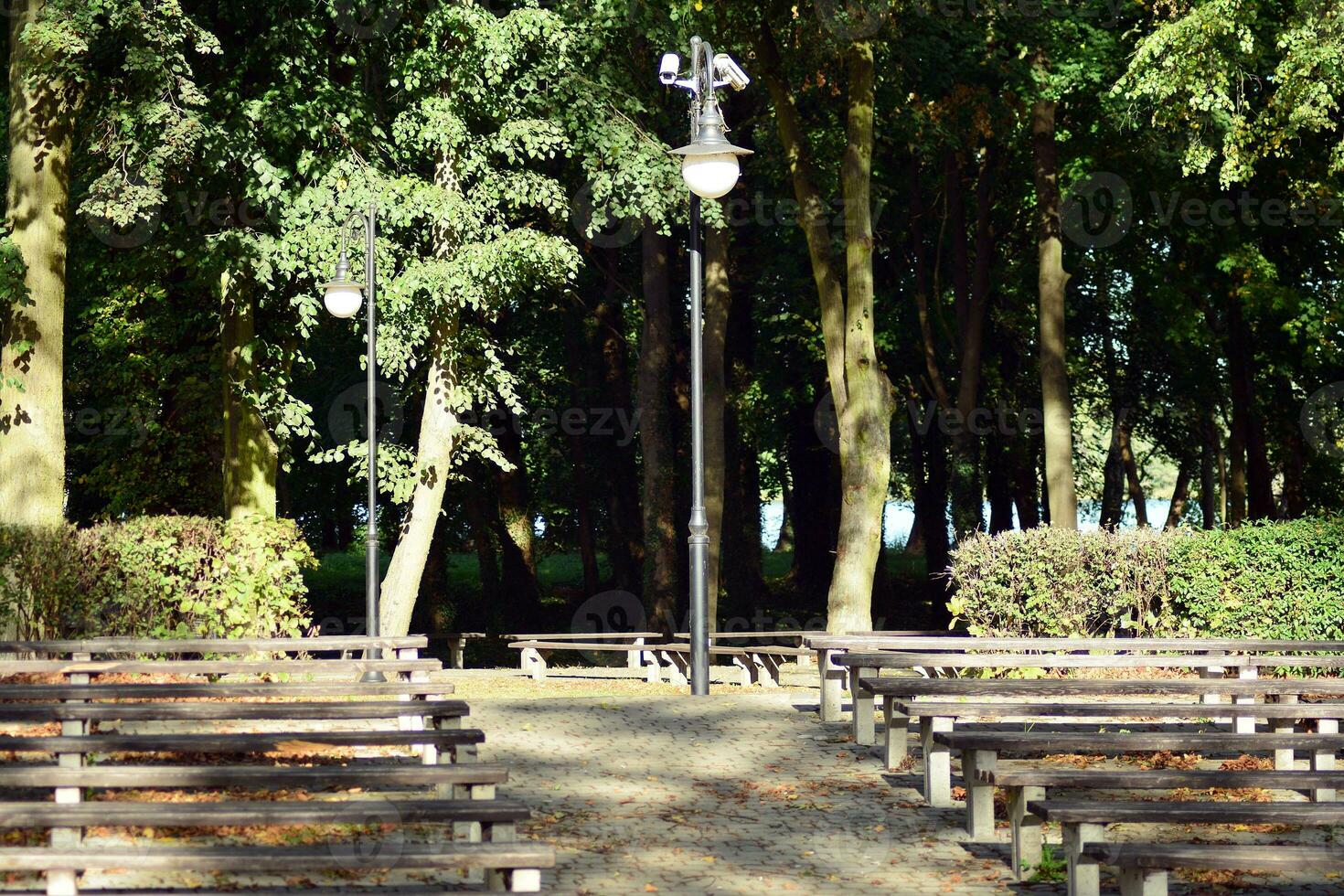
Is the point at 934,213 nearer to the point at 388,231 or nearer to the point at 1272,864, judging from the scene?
the point at 388,231

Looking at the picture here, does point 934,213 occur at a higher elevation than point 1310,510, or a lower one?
higher

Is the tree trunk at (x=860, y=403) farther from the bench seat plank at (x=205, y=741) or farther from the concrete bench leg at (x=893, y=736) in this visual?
the bench seat plank at (x=205, y=741)

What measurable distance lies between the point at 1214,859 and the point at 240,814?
4056 mm

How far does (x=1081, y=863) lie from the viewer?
726cm

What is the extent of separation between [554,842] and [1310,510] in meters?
30.7

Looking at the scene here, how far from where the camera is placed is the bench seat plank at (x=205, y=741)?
8.30m

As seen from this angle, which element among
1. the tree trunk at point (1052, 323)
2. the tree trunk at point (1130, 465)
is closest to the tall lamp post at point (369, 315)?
the tree trunk at point (1052, 323)

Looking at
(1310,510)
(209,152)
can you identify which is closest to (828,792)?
(209,152)

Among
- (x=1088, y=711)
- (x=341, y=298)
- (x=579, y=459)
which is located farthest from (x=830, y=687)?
(x=579, y=459)

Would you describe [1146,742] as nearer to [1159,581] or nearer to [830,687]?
[830,687]

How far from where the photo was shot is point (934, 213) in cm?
3378

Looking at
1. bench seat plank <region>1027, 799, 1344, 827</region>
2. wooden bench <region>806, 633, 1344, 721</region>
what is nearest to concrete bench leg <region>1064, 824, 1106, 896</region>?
bench seat plank <region>1027, 799, 1344, 827</region>

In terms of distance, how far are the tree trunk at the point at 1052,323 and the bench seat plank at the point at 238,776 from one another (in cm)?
1869

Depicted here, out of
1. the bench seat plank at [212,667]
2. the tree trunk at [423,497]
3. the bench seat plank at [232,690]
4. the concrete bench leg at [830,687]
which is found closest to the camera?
the bench seat plank at [232,690]
